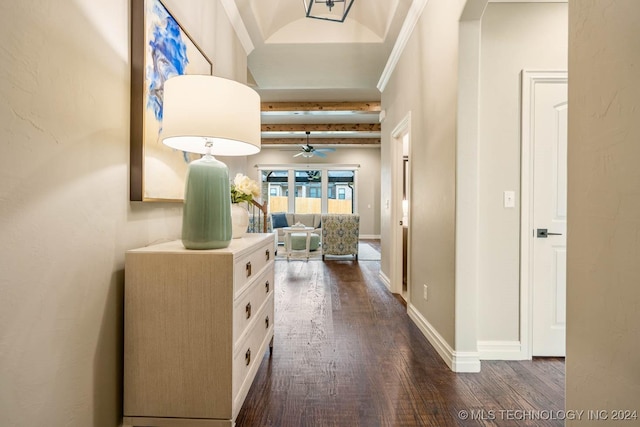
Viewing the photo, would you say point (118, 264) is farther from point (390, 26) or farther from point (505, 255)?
point (390, 26)

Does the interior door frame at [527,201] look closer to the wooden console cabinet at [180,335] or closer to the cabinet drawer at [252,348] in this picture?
the cabinet drawer at [252,348]

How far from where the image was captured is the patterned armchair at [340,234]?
231 inches

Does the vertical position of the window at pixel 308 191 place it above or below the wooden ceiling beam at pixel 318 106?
below

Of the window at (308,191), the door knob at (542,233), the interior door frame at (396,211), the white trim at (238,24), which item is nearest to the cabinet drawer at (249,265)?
the door knob at (542,233)

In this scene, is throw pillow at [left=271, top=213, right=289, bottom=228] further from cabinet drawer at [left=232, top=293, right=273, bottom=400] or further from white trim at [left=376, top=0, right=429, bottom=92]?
cabinet drawer at [left=232, top=293, right=273, bottom=400]

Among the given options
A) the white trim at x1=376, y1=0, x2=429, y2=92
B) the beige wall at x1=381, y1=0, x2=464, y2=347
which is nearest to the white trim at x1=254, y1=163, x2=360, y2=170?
the white trim at x1=376, y1=0, x2=429, y2=92

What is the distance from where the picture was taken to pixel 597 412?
0.93m

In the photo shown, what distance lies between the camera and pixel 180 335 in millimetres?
1225

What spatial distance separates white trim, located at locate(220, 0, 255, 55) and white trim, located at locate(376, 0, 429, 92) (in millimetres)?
1581

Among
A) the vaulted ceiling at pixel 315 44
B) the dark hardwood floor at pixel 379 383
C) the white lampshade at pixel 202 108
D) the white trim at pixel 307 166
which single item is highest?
the vaulted ceiling at pixel 315 44

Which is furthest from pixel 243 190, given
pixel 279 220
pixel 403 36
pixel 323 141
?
pixel 323 141

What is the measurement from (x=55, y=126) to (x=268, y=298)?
1390mm

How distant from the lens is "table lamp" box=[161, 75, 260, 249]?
122 cm

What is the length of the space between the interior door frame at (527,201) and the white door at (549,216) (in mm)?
27
